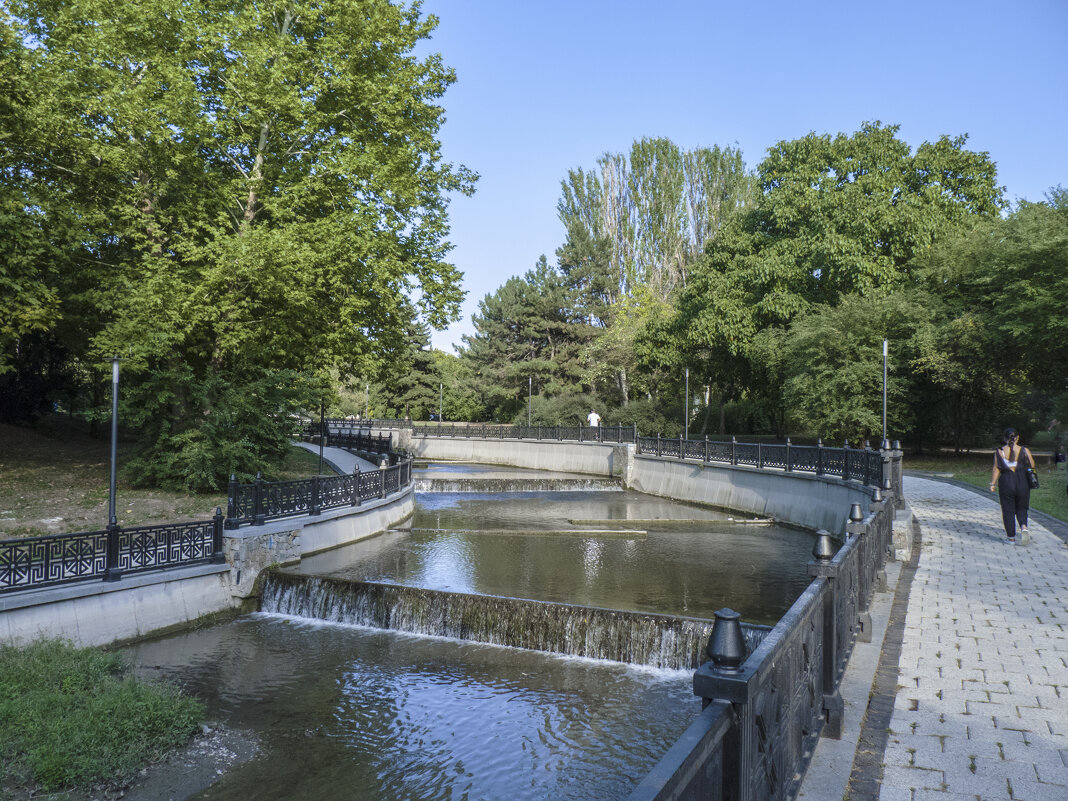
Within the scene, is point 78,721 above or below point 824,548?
below

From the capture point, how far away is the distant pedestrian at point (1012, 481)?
13.1 metres

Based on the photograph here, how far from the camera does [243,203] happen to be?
69.9 ft

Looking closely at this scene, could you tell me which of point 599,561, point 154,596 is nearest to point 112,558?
point 154,596

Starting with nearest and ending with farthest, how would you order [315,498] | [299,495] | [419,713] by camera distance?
[419,713], [299,495], [315,498]

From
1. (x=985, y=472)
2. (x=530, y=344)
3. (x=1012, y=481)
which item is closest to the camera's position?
(x=1012, y=481)

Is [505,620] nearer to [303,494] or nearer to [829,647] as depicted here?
[829,647]

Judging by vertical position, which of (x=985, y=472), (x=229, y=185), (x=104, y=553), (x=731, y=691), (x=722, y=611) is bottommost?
(x=104, y=553)

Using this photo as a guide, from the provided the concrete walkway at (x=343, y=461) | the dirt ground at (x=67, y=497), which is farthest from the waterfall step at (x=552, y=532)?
the concrete walkway at (x=343, y=461)

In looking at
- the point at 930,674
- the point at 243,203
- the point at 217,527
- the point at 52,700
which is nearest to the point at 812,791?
the point at 930,674

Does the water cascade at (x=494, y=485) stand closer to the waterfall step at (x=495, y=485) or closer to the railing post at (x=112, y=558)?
the waterfall step at (x=495, y=485)

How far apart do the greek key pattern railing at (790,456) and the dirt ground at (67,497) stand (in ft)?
50.8

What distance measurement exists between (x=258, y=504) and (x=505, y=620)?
19.7 ft

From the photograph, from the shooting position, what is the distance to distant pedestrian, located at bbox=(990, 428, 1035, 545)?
13.1 metres

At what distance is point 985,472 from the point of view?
2966 centimetres
